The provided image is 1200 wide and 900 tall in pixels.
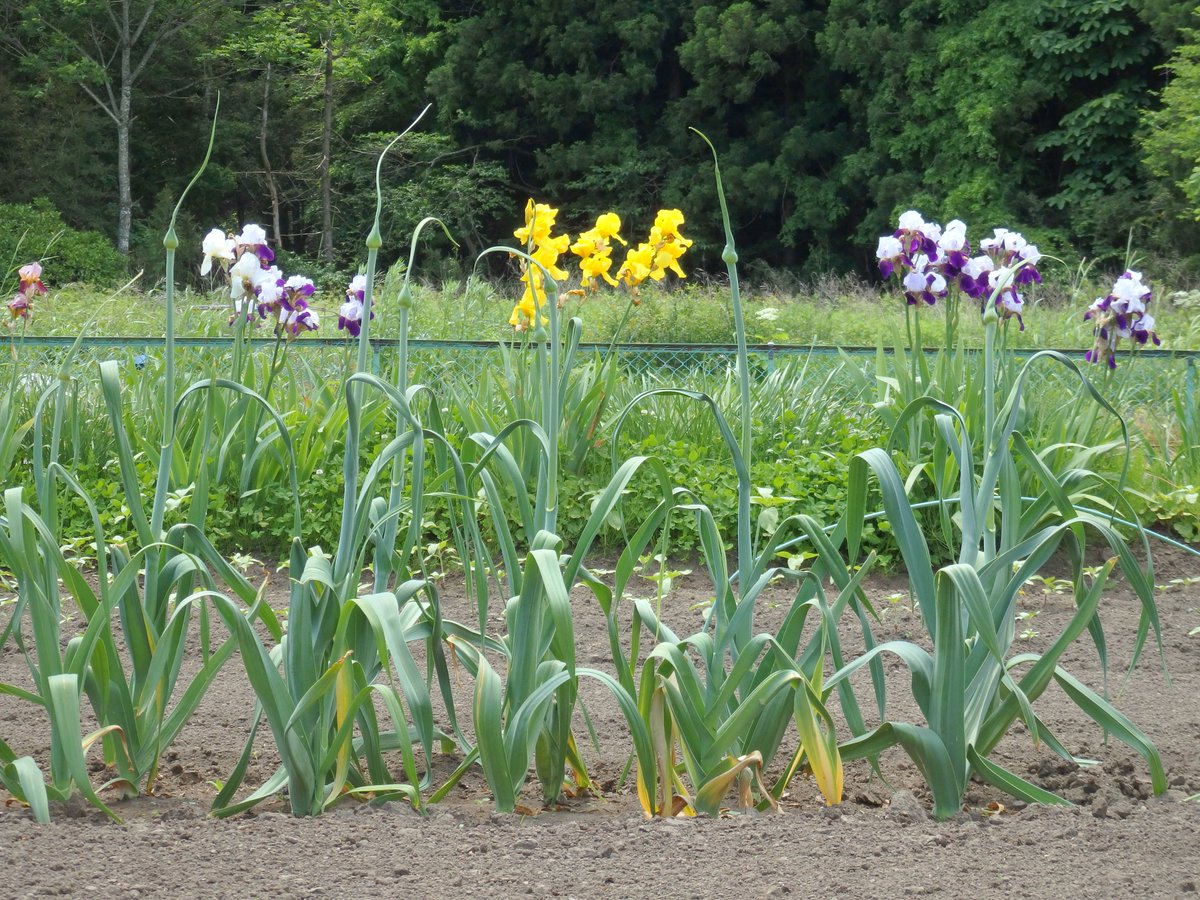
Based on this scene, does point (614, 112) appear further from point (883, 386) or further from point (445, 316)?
point (883, 386)

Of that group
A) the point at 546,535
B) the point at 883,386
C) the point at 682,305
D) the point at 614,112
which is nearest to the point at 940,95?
the point at 614,112

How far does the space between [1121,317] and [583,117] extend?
23901 millimetres

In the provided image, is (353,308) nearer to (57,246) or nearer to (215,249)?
(215,249)

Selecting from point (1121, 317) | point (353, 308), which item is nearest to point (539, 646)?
point (353, 308)

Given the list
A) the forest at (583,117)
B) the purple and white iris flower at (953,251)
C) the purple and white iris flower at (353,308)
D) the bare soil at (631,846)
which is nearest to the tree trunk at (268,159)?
the forest at (583,117)

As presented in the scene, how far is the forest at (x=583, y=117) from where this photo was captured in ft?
69.7

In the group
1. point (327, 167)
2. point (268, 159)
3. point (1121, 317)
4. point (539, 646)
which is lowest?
point (539, 646)

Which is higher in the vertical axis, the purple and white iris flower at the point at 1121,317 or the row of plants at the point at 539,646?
the purple and white iris flower at the point at 1121,317

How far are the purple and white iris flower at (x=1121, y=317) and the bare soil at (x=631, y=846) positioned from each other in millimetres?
2229

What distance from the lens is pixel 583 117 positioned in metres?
26.6

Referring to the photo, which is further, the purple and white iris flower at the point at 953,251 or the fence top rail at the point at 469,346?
the fence top rail at the point at 469,346

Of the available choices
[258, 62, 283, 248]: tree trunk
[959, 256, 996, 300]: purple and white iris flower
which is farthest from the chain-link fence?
[258, 62, 283, 248]: tree trunk

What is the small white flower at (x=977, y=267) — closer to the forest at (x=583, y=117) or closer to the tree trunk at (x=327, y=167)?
the forest at (x=583, y=117)

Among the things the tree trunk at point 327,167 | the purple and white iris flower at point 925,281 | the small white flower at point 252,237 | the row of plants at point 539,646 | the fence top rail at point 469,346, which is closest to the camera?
the row of plants at point 539,646
